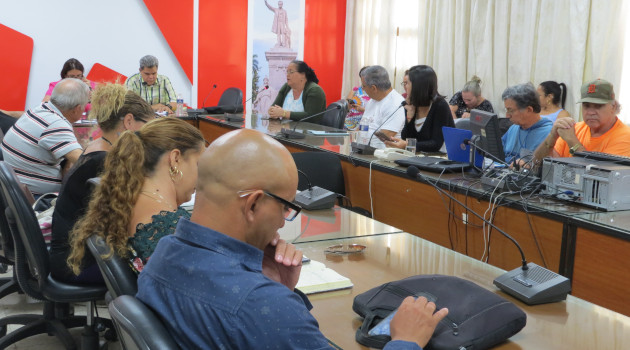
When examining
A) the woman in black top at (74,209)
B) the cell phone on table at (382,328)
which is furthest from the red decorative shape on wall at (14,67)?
the cell phone on table at (382,328)

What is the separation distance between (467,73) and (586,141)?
10.9 feet

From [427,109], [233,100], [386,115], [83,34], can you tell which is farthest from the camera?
[83,34]

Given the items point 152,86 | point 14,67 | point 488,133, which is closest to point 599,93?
point 488,133

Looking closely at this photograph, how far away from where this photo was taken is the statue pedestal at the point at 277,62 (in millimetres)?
8250

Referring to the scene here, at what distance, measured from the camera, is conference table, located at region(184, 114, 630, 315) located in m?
2.21

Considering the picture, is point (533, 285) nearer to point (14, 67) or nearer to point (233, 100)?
point (233, 100)

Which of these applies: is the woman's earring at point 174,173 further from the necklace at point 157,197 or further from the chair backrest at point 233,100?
the chair backrest at point 233,100

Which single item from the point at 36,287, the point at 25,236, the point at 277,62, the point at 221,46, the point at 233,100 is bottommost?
the point at 36,287

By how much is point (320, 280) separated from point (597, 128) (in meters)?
2.32

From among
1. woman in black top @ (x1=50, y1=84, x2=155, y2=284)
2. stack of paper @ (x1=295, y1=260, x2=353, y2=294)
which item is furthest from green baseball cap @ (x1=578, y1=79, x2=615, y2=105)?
woman in black top @ (x1=50, y1=84, x2=155, y2=284)

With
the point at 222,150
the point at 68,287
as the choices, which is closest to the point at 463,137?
the point at 68,287

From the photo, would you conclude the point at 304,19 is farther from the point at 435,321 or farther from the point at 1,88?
the point at 435,321

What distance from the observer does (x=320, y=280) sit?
5.50 ft

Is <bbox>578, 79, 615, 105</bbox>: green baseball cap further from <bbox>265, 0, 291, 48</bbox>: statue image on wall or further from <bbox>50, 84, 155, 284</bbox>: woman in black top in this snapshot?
<bbox>265, 0, 291, 48</bbox>: statue image on wall
